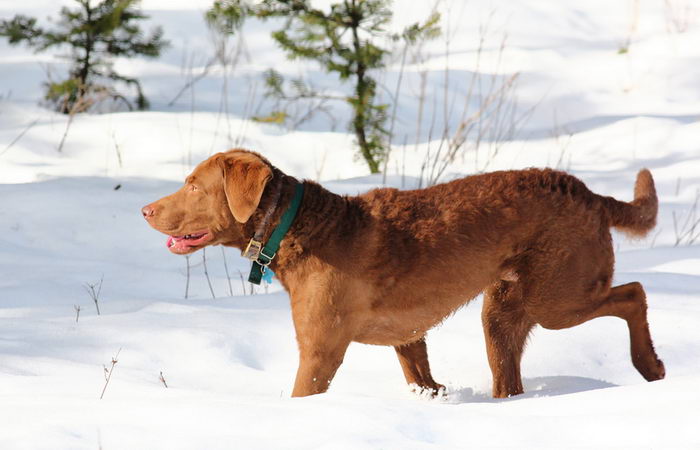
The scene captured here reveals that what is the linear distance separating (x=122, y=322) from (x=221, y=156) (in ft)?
4.70

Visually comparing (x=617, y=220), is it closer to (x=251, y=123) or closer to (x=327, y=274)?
(x=327, y=274)

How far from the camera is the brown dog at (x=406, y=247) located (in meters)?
3.69

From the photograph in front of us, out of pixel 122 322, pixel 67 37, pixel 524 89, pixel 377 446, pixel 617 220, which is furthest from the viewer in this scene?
pixel 524 89

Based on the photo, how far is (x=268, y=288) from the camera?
21.0ft

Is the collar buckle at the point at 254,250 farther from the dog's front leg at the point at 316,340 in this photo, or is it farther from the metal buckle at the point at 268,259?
the dog's front leg at the point at 316,340

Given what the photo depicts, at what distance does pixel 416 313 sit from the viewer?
12.7 feet

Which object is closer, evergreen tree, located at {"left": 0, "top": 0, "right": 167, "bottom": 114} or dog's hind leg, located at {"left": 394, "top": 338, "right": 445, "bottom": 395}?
dog's hind leg, located at {"left": 394, "top": 338, "right": 445, "bottom": 395}

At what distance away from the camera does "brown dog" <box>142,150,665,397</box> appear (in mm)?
3691

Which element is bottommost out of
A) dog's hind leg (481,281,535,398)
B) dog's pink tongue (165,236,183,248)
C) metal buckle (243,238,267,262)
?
dog's hind leg (481,281,535,398)

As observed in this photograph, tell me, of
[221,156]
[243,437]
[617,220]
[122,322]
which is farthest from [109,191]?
[243,437]

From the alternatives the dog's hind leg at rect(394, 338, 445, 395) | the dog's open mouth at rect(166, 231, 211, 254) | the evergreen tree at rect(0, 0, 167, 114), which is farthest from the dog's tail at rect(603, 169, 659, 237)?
the evergreen tree at rect(0, 0, 167, 114)

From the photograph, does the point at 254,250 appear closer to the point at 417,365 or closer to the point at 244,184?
the point at 244,184

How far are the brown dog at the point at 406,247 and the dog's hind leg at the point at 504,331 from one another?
20mm

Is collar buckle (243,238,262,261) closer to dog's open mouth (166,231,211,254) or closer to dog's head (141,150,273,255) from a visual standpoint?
dog's head (141,150,273,255)
